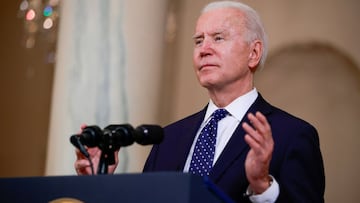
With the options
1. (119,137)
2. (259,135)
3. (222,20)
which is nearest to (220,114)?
(222,20)

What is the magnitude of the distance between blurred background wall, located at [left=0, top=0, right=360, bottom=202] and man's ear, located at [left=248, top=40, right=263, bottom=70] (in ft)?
2.48

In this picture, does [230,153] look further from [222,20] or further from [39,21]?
[39,21]

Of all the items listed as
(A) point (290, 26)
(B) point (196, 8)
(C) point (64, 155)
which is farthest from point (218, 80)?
(B) point (196, 8)

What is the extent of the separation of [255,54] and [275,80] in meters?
1.03

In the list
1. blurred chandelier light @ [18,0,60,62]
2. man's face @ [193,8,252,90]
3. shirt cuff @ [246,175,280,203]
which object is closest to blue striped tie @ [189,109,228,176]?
man's face @ [193,8,252,90]

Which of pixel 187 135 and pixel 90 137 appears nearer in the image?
pixel 90 137

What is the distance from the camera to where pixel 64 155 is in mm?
3617

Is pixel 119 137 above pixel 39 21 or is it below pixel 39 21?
below

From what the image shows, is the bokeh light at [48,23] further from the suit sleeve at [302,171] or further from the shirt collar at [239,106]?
the suit sleeve at [302,171]

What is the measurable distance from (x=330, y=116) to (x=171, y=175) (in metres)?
2.32

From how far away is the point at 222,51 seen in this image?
299cm

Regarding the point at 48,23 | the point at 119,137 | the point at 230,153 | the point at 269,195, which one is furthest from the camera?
the point at 48,23

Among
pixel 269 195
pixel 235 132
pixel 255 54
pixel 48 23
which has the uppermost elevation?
pixel 48 23

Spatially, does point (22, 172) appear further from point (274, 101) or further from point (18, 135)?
point (274, 101)
